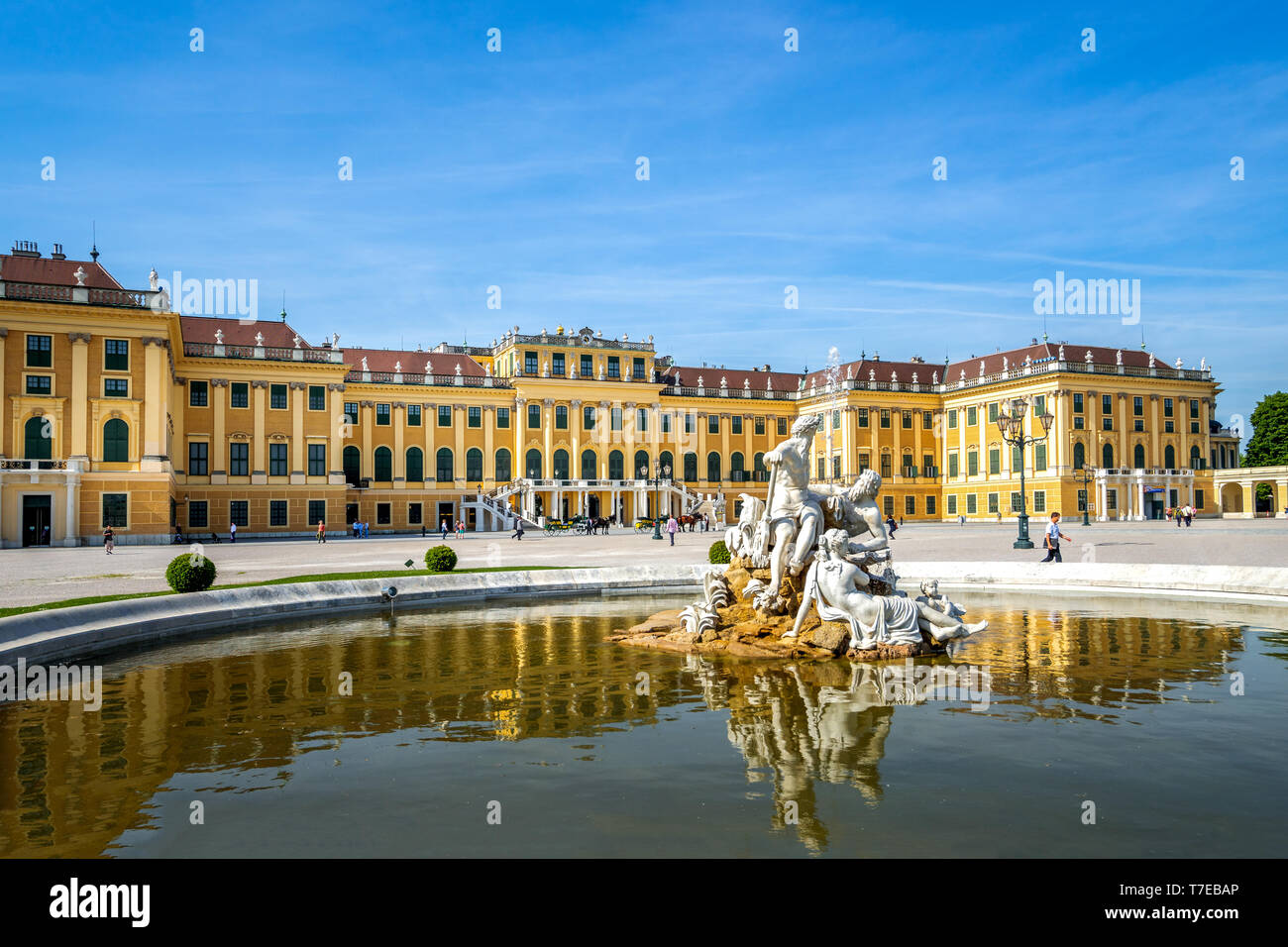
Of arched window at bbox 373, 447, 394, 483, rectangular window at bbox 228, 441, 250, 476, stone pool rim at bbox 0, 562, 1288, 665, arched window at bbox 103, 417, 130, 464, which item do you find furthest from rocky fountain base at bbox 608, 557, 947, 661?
arched window at bbox 373, 447, 394, 483

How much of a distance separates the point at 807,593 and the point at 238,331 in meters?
53.0

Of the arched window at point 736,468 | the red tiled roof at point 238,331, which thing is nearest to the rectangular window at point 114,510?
the red tiled roof at point 238,331

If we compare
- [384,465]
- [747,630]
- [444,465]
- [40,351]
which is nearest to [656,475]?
[444,465]

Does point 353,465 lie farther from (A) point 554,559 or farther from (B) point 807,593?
(B) point 807,593

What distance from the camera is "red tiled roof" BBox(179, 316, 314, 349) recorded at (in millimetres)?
53812

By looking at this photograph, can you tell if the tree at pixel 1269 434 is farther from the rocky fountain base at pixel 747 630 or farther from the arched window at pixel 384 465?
the rocky fountain base at pixel 747 630

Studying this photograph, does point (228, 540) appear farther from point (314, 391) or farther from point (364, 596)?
point (364, 596)

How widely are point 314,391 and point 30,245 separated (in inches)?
618

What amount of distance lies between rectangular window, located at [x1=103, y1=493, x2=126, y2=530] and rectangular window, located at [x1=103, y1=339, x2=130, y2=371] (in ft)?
19.7

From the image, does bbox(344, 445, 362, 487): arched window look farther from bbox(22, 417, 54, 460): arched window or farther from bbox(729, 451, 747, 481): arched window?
bbox(729, 451, 747, 481): arched window

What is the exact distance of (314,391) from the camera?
2137 inches

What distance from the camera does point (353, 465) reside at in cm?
5853

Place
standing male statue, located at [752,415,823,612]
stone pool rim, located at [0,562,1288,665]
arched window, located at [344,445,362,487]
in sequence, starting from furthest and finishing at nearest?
arched window, located at [344,445,362,487] < standing male statue, located at [752,415,823,612] < stone pool rim, located at [0,562,1288,665]

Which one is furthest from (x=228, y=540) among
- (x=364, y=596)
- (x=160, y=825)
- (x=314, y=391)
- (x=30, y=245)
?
(x=160, y=825)
